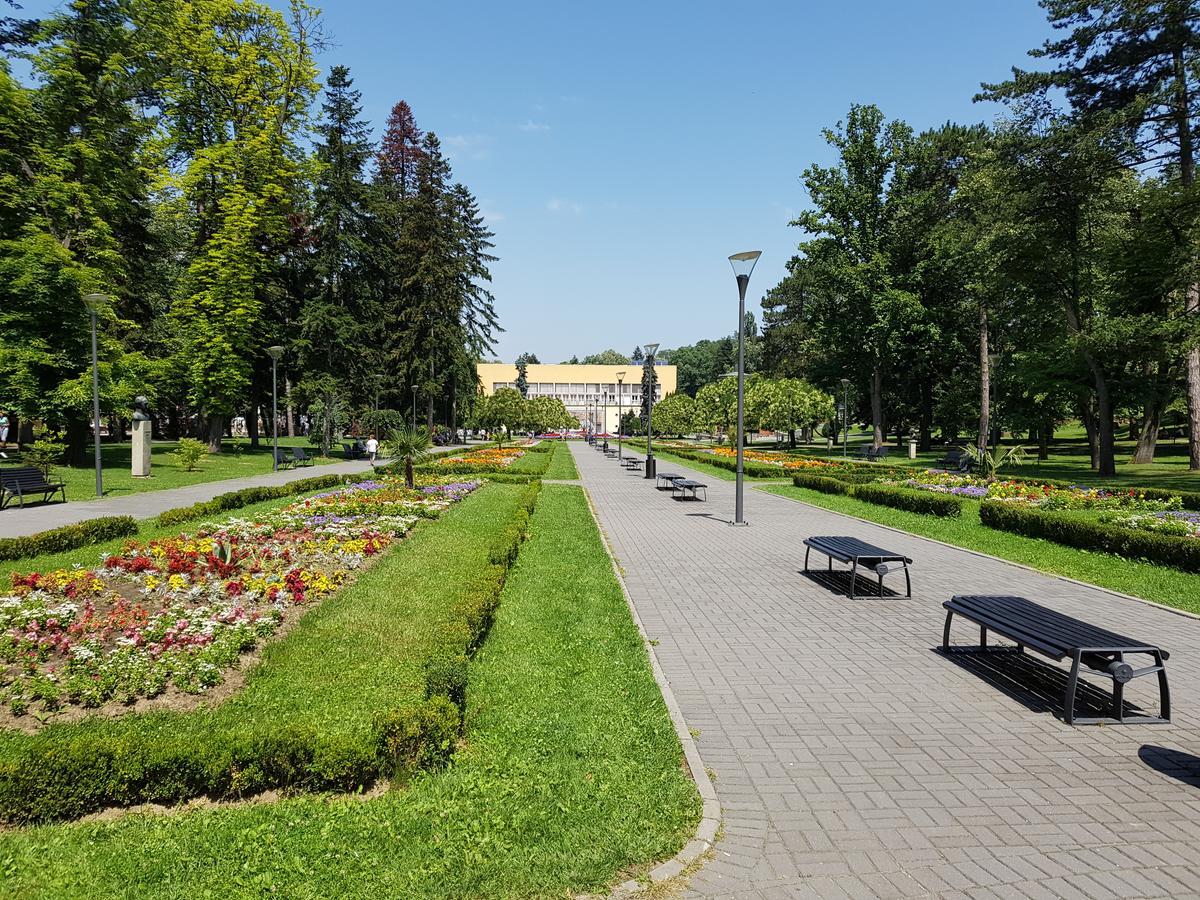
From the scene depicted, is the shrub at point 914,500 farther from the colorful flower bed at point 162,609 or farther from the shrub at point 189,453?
the shrub at point 189,453

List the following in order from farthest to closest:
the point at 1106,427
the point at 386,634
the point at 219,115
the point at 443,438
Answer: the point at 443,438 → the point at 219,115 → the point at 1106,427 → the point at 386,634

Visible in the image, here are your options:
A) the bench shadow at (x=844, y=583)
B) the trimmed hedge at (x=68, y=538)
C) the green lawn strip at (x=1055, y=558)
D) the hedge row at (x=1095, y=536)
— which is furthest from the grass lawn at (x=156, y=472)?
the hedge row at (x=1095, y=536)

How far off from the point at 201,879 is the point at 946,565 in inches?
418

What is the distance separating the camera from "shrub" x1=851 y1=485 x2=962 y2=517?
1548cm

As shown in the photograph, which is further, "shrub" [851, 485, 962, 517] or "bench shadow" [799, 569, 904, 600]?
"shrub" [851, 485, 962, 517]

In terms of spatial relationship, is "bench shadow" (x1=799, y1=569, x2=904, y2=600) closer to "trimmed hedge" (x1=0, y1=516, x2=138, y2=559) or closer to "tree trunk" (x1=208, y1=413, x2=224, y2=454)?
"trimmed hedge" (x1=0, y1=516, x2=138, y2=559)

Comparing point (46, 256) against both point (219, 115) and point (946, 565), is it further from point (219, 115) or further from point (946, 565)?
point (946, 565)

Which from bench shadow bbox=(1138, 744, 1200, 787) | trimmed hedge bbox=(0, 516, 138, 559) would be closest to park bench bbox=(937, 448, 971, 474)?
bench shadow bbox=(1138, 744, 1200, 787)

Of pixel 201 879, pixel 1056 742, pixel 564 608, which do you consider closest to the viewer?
pixel 201 879

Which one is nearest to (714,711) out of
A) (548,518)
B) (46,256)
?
(548,518)

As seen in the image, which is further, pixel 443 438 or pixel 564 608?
pixel 443 438

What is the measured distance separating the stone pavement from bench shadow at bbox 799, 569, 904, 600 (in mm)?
306

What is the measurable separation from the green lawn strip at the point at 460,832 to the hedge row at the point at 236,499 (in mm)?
10961

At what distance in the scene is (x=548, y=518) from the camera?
14.9 metres
